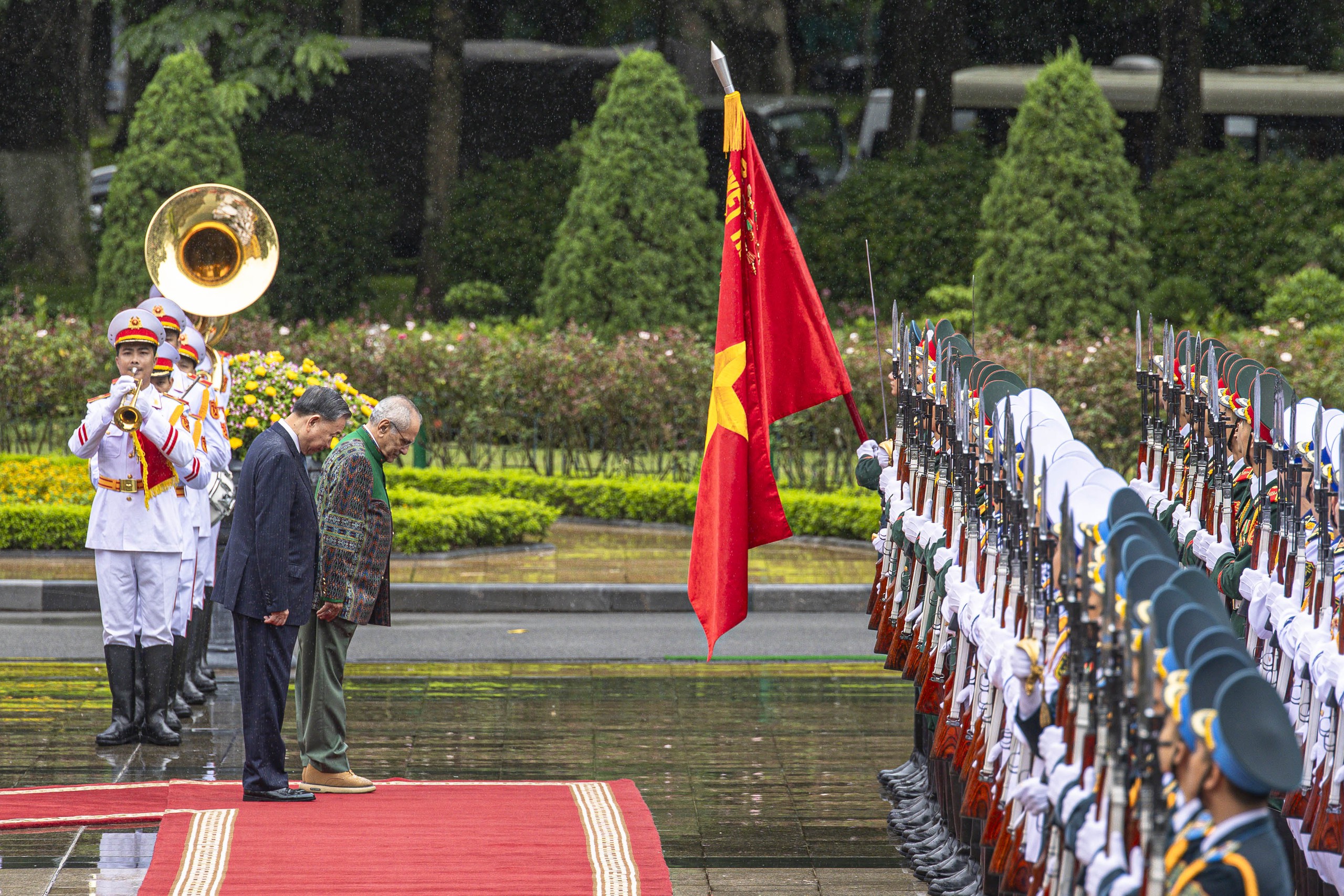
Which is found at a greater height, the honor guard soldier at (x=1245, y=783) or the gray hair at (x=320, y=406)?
the gray hair at (x=320, y=406)

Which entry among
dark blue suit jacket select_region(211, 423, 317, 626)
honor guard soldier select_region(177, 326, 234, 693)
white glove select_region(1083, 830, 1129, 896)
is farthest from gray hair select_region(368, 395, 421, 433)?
white glove select_region(1083, 830, 1129, 896)

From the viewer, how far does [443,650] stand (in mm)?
11172

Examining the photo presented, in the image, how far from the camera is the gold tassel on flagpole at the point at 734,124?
6.90 metres

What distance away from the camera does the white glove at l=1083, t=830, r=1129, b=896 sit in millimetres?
3896

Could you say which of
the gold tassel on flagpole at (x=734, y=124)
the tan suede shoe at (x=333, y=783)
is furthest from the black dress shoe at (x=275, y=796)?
the gold tassel on flagpole at (x=734, y=124)

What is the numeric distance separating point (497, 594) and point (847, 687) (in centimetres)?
339

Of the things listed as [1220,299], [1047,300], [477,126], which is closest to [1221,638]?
[1047,300]

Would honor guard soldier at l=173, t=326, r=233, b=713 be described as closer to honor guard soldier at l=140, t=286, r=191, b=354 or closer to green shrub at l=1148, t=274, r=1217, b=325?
honor guard soldier at l=140, t=286, r=191, b=354

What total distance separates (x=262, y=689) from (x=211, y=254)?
4282mm

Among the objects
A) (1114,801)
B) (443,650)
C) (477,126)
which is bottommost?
(443,650)

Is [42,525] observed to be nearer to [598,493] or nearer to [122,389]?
[598,493]

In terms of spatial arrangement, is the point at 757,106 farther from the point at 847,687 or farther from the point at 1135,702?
the point at 1135,702

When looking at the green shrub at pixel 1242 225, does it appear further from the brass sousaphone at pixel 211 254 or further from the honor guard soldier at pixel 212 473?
the honor guard soldier at pixel 212 473

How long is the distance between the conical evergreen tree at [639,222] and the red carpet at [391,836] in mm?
12973
